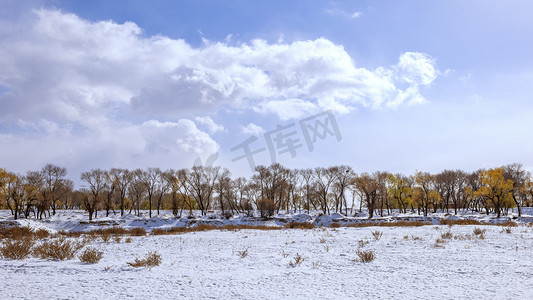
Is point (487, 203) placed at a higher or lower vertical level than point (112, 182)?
lower

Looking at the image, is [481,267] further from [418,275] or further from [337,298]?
[337,298]

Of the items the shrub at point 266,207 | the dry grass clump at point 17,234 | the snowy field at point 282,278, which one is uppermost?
the snowy field at point 282,278

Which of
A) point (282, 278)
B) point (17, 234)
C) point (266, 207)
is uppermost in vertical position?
point (282, 278)

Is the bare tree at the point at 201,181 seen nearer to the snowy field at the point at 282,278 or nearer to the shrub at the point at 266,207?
the shrub at the point at 266,207

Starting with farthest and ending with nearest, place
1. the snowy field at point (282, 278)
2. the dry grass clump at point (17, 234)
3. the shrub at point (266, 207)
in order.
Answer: the shrub at point (266, 207)
the dry grass clump at point (17, 234)
the snowy field at point (282, 278)

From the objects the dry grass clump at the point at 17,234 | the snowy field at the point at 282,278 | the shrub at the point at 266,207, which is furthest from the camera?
the shrub at the point at 266,207

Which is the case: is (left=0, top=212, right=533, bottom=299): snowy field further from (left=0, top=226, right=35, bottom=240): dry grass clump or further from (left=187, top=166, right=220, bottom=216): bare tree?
(left=187, top=166, right=220, bottom=216): bare tree

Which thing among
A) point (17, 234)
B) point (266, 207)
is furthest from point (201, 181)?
point (17, 234)

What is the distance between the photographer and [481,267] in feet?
22.5

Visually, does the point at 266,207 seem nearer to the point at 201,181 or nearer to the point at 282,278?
the point at 201,181

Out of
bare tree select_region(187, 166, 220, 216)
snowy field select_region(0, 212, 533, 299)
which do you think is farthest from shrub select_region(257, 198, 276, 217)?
snowy field select_region(0, 212, 533, 299)

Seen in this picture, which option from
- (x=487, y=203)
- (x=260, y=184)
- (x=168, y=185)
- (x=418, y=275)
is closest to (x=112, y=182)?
(x=168, y=185)

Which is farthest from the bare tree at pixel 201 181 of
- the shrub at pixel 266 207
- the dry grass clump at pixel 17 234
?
the dry grass clump at pixel 17 234

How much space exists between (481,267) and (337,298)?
14.5 feet
